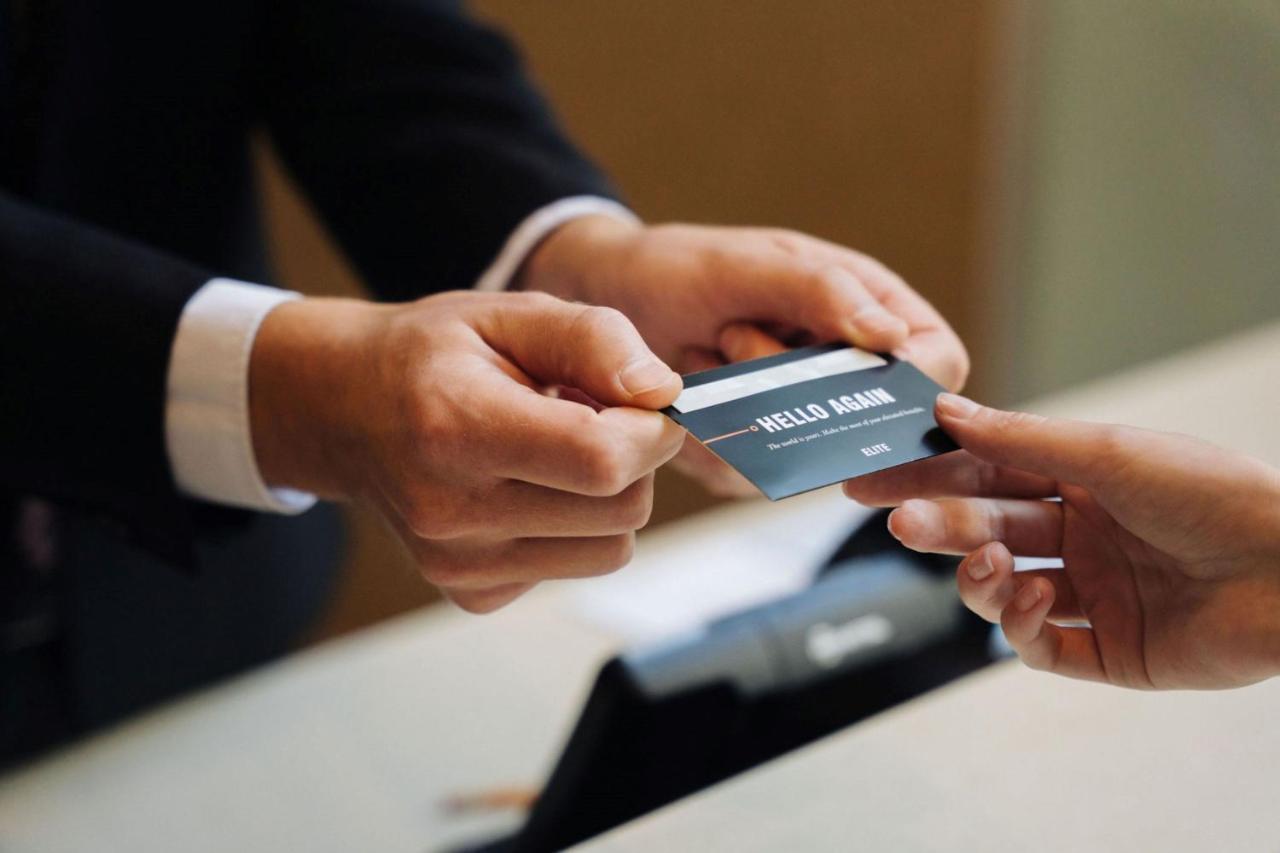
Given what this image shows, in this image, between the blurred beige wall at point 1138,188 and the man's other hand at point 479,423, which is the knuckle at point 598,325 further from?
the blurred beige wall at point 1138,188

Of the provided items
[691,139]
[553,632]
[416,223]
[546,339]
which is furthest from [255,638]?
[691,139]

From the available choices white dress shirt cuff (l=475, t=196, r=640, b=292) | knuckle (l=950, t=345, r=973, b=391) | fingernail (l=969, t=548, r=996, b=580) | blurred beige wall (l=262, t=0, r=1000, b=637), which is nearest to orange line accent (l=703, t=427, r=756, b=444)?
fingernail (l=969, t=548, r=996, b=580)

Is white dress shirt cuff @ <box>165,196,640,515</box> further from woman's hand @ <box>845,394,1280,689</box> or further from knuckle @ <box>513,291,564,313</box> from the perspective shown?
woman's hand @ <box>845,394,1280,689</box>

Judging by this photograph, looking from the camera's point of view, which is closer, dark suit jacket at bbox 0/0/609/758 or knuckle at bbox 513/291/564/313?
knuckle at bbox 513/291/564/313

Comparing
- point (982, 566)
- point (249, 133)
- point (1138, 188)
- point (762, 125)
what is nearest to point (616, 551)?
point (982, 566)

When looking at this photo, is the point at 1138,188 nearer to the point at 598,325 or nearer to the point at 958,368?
the point at 958,368

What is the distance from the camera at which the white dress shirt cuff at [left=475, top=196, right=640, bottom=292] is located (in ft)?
3.03

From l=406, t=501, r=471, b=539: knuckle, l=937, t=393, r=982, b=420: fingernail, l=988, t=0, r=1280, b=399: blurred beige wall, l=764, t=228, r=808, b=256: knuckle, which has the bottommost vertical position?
l=988, t=0, r=1280, b=399: blurred beige wall

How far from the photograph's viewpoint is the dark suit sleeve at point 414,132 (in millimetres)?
952

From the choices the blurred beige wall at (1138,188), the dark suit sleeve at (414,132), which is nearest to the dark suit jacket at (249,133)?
the dark suit sleeve at (414,132)

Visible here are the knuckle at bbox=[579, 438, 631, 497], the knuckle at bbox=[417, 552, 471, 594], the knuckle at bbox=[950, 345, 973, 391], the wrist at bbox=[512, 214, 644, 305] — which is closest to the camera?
the knuckle at bbox=[579, 438, 631, 497]

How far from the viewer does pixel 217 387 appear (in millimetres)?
688

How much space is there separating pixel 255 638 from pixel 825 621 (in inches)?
23.8

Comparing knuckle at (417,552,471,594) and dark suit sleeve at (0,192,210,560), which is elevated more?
dark suit sleeve at (0,192,210,560)
